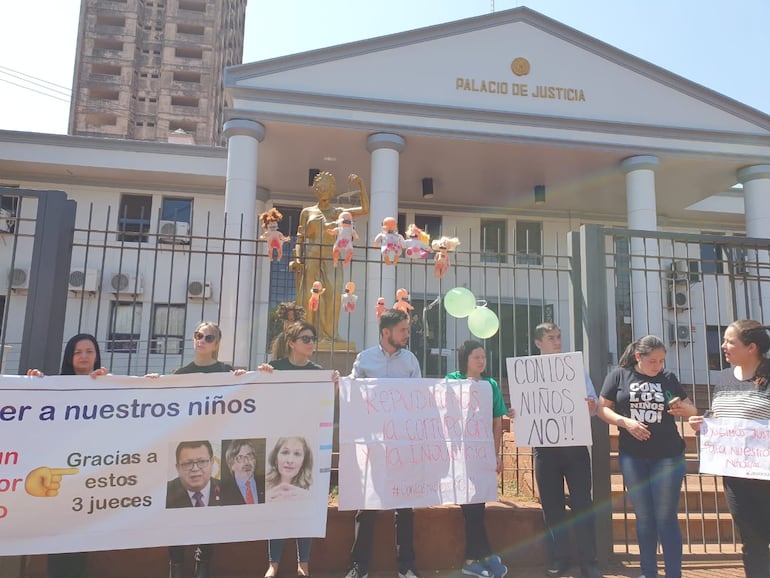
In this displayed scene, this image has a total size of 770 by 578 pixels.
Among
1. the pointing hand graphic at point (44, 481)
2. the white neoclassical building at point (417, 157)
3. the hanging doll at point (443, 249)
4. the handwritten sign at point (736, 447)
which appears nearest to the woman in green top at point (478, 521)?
the handwritten sign at point (736, 447)

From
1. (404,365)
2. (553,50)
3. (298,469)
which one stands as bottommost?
(298,469)

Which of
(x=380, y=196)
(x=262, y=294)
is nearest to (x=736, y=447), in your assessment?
(x=380, y=196)

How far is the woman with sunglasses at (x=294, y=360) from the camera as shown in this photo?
3.98 m

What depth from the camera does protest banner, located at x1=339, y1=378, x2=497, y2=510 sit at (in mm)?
4129

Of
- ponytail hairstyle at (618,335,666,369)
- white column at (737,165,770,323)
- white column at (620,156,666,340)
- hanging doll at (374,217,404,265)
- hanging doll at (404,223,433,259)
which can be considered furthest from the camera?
white column at (737,165,770,323)

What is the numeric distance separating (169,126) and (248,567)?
53716mm

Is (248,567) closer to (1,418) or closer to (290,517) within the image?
(290,517)

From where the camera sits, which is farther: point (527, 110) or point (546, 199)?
point (546, 199)

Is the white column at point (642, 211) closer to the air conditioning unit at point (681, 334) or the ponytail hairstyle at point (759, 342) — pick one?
the air conditioning unit at point (681, 334)

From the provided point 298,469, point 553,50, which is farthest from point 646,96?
point 298,469

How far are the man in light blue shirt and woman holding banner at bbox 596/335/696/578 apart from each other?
5.04ft

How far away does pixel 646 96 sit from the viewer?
13.3 meters

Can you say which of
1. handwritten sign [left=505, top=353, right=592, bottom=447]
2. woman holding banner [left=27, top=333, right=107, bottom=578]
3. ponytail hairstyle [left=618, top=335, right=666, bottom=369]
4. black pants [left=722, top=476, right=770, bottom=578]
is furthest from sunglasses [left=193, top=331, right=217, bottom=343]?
black pants [left=722, top=476, right=770, bottom=578]

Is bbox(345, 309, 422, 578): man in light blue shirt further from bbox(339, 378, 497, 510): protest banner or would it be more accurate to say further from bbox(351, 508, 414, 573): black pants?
bbox(339, 378, 497, 510): protest banner
